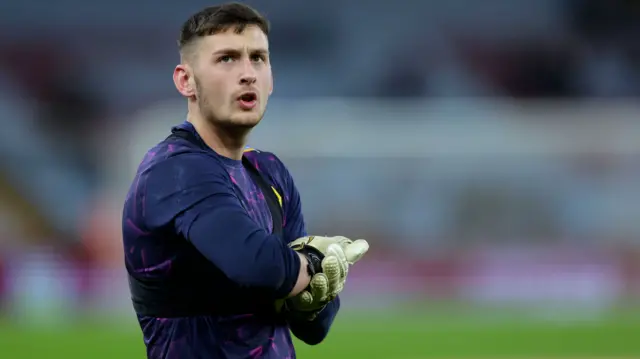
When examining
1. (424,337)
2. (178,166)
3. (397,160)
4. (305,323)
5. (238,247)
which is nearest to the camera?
(238,247)

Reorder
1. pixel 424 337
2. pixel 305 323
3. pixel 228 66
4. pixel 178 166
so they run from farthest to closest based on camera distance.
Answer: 1. pixel 424 337
2. pixel 305 323
3. pixel 228 66
4. pixel 178 166

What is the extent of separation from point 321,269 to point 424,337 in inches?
276

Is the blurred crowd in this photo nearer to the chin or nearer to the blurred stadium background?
the blurred stadium background

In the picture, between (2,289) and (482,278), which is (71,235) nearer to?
(2,289)

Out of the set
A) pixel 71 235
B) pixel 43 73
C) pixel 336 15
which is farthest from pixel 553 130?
pixel 43 73

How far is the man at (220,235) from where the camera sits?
2.42 metres

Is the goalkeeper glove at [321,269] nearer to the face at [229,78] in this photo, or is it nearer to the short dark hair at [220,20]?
the face at [229,78]

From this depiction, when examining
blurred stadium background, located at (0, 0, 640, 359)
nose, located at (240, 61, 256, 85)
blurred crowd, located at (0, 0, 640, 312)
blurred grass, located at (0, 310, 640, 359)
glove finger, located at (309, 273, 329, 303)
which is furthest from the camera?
blurred crowd, located at (0, 0, 640, 312)

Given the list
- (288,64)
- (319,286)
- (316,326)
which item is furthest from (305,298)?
(288,64)

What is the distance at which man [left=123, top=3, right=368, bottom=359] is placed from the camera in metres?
2.42

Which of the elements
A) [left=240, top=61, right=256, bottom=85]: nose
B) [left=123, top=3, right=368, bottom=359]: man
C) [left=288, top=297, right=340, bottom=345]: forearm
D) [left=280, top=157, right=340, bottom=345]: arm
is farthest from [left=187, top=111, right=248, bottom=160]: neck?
[left=288, top=297, right=340, bottom=345]: forearm

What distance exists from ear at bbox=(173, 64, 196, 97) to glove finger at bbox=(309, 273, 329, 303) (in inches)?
24.2

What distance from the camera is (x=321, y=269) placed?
2.63 metres

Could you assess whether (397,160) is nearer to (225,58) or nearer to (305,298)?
(225,58)
